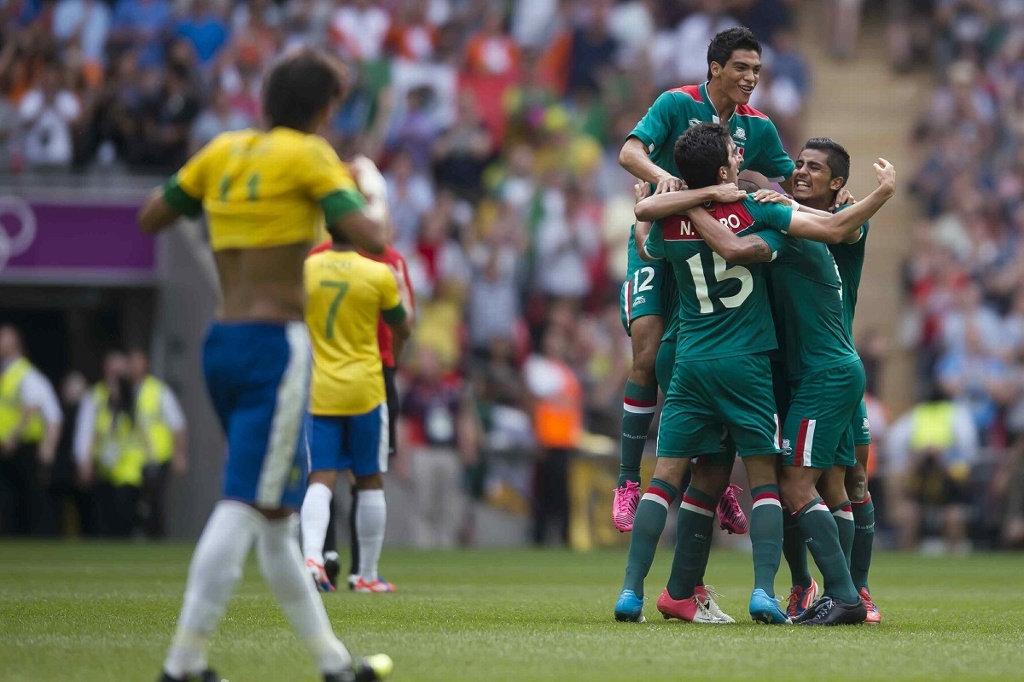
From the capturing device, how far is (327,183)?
587 centimetres

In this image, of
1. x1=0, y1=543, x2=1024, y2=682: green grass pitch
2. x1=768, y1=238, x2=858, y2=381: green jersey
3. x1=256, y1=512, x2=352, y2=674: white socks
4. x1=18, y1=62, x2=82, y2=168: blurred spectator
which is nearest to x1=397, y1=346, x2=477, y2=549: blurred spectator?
x1=18, y1=62, x2=82, y2=168: blurred spectator

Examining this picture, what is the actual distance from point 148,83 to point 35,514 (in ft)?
16.3

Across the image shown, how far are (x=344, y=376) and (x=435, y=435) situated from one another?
825cm

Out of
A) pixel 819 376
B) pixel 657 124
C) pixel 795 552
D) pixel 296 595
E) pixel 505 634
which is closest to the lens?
pixel 296 595

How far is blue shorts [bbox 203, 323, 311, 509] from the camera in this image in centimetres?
583

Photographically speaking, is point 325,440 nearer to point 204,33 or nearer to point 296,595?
point 296,595

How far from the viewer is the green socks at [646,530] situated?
8.51 meters

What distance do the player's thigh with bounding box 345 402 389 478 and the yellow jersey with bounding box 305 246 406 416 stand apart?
6cm

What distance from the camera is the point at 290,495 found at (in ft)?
19.3

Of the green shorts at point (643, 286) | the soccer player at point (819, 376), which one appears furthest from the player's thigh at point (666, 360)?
the soccer player at point (819, 376)

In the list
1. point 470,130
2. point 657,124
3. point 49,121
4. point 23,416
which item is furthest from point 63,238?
point 657,124

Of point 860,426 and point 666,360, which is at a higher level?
point 666,360

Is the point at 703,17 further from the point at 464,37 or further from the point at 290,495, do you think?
the point at 290,495

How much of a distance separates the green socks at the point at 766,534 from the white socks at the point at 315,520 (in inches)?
124
